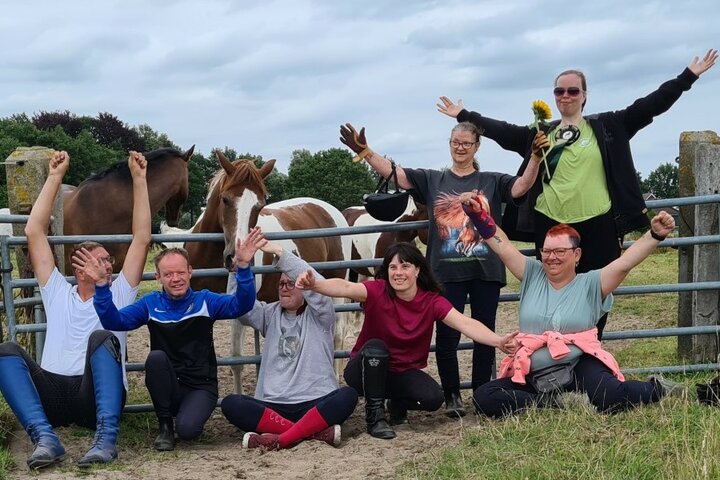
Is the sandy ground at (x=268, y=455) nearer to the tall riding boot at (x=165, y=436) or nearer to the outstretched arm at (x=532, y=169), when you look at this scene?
the tall riding boot at (x=165, y=436)

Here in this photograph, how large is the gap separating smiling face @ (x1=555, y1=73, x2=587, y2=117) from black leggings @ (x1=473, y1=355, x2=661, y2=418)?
143 centimetres

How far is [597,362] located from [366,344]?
1.29m

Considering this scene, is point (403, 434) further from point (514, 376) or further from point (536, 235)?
point (536, 235)

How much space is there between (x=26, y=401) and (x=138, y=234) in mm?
1152

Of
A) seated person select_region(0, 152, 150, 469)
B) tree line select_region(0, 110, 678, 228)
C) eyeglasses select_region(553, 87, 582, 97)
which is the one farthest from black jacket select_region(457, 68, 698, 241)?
tree line select_region(0, 110, 678, 228)

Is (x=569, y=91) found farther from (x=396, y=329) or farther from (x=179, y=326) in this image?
(x=179, y=326)

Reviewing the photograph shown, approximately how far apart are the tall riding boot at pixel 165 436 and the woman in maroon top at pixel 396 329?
3.48 feet

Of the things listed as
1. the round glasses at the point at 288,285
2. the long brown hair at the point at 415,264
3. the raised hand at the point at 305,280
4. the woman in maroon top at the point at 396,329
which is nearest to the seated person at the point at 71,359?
the round glasses at the point at 288,285

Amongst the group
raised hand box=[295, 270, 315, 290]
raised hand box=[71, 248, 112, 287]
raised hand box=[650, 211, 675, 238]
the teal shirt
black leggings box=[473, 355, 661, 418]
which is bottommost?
black leggings box=[473, 355, 661, 418]

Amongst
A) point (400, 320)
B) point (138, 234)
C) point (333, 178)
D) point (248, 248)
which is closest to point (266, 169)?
point (138, 234)

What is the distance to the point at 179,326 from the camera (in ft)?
15.3

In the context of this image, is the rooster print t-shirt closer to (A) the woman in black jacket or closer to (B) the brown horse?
(A) the woman in black jacket

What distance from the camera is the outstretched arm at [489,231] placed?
450 centimetres

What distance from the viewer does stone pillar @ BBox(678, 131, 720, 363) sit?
19.6 feet
